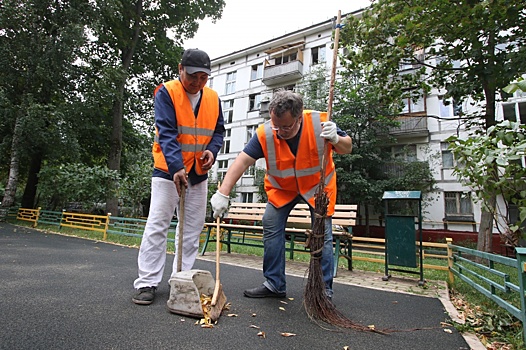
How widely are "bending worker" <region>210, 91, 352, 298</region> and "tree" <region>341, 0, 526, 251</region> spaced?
4.24 meters

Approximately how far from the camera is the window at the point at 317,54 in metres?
19.9

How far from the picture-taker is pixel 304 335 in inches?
69.6

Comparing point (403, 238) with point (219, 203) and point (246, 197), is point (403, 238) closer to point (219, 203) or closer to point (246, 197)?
point (219, 203)

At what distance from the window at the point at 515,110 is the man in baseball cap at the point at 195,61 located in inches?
641

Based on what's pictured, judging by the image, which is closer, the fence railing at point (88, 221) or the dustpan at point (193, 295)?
the dustpan at point (193, 295)

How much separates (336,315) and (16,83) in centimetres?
1458

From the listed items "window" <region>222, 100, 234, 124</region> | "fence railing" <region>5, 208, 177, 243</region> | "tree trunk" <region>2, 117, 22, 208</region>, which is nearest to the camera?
"fence railing" <region>5, 208, 177, 243</region>

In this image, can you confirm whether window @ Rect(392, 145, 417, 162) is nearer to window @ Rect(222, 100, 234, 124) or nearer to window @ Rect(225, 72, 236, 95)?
window @ Rect(222, 100, 234, 124)

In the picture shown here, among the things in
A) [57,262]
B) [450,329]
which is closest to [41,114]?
[57,262]

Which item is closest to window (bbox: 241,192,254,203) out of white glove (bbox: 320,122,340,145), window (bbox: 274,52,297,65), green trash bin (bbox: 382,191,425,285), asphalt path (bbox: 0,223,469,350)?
window (bbox: 274,52,297,65)

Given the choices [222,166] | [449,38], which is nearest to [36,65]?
[449,38]

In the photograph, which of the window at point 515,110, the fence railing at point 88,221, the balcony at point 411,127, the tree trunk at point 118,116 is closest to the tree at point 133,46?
the tree trunk at point 118,116

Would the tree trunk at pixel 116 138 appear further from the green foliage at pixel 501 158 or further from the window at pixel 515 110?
the window at pixel 515 110

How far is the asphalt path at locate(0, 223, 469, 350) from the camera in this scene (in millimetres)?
1546
